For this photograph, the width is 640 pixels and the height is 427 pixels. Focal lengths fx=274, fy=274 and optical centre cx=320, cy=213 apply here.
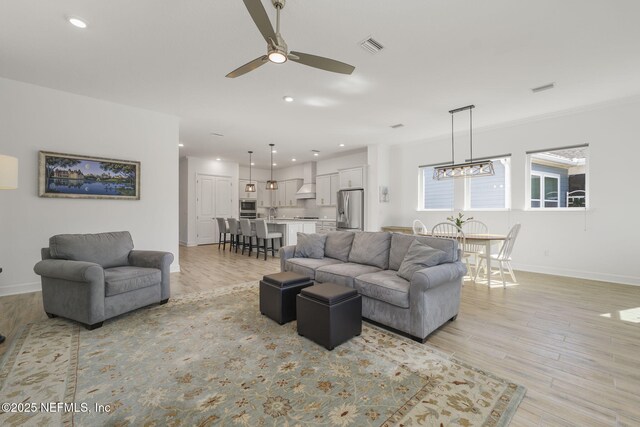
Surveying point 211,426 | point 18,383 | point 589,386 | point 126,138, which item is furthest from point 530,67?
point 126,138

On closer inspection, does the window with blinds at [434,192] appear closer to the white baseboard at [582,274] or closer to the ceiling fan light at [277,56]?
the white baseboard at [582,274]

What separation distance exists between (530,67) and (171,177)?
5.51 meters

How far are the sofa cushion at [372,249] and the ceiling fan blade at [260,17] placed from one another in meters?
2.42

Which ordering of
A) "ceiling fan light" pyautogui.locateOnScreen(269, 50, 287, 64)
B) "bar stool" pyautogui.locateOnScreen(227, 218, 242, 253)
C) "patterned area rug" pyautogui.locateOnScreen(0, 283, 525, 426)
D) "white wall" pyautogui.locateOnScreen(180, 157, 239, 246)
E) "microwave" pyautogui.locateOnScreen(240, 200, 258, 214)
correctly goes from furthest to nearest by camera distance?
"microwave" pyautogui.locateOnScreen(240, 200, 258, 214)
"white wall" pyautogui.locateOnScreen(180, 157, 239, 246)
"bar stool" pyautogui.locateOnScreen(227, 218, 242, 253)
"ceiling fan light" pyautogui.locateOnScreen(269, 50, 287, 64)
"patterned area rug" pyautogui.locateOnScreen(0, 283, 525, 426)

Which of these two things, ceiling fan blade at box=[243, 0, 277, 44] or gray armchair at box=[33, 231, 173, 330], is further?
gray armchair at box=[33, 231, 173, 330]

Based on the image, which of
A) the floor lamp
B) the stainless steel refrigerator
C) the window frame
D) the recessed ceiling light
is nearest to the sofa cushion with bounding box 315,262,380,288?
the floor lamp

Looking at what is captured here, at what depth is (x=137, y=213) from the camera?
15.0 feet

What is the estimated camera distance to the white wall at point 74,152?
3.61 m

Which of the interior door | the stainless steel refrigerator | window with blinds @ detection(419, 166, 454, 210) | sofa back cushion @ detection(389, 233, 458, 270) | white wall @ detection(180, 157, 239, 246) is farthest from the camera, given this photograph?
the interior door

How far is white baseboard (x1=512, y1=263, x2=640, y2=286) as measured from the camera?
424cm

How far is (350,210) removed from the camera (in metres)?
7.61

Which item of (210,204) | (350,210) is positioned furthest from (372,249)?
(210,204)

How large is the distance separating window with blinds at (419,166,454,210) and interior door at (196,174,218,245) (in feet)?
21.7

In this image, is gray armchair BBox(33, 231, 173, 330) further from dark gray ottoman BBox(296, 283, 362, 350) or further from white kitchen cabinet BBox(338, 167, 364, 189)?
white kitchen cabinet BBox(338, 167, 364, 189)
